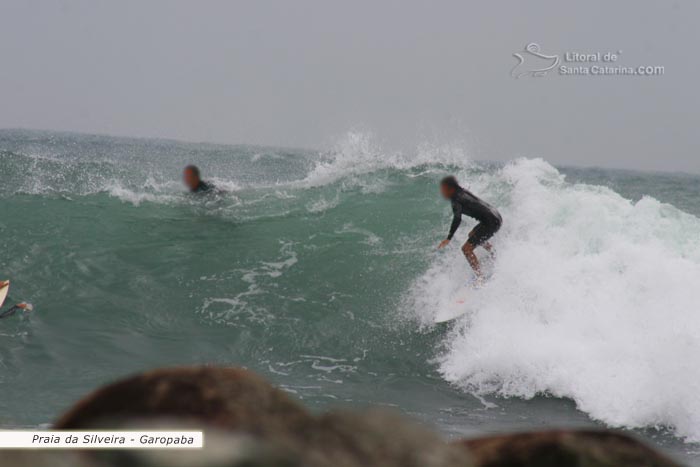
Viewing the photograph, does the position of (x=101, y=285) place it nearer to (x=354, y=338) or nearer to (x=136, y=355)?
(x=136, y=355)

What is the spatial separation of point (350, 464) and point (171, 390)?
54cm

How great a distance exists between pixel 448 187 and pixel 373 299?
2.21 metres

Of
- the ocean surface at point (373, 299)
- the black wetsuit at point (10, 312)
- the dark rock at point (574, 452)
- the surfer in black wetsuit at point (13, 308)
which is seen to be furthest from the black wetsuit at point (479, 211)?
the dark rock at point (574, 452)

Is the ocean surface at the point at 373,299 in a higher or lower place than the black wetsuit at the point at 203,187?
lower

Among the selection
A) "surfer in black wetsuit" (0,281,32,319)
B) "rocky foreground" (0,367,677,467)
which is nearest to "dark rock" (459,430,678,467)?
"rocky foreground" (0,367,677,467)

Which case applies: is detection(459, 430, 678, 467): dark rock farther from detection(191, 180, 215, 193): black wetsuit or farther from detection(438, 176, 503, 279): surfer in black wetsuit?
detection(191, 180, 215, 193): black wetsuit

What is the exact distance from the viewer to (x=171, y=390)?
1.85 meters

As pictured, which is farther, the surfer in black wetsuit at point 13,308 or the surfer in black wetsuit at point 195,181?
the surfer in black wetsuit at point 195,181

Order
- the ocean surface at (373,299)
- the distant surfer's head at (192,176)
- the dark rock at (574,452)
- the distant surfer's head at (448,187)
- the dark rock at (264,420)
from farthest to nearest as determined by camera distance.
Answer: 1. the distant surfer's head at (192,176)
2. the distant surfer's head at (448,187)
3. the ocean surface at (373,299)
4. the dark rock at (574,452)
5. the dark rock at (264,420)

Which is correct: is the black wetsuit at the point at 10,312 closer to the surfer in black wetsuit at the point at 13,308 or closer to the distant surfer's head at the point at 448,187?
the surfer in black wetsuit at the point at 13,308

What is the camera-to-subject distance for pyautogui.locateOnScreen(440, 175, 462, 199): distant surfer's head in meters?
9.98

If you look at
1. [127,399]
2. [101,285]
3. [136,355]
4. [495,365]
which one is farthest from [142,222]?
[127,399]

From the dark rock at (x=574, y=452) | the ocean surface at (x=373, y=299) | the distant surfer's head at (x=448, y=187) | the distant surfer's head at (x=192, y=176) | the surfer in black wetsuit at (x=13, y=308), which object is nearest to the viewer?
the dark rock at (x=574, y=452)
